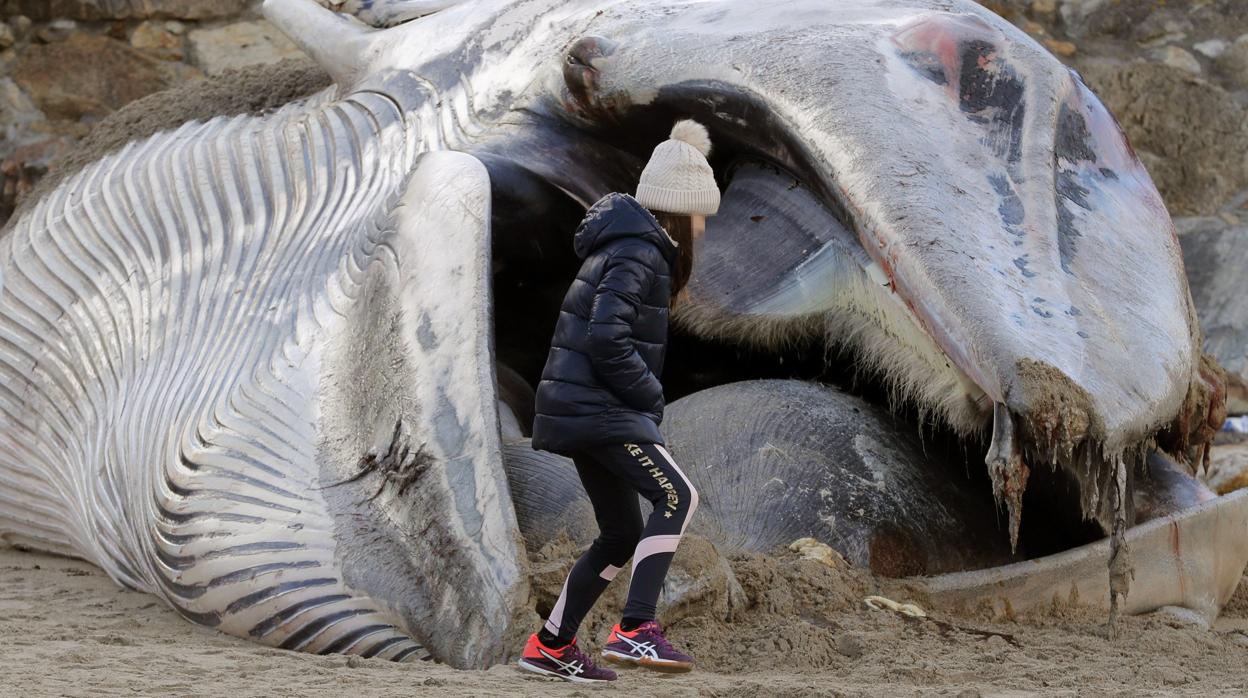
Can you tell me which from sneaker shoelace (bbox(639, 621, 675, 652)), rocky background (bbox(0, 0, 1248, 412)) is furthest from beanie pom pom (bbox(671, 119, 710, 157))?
rocky background (bbox(0, 0, 1248, 412))

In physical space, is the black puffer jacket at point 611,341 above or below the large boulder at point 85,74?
above

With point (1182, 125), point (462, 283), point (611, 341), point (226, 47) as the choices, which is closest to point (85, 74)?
point (226, 47)

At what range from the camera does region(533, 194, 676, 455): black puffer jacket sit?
2.99 metres

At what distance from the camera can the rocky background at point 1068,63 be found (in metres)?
7.32

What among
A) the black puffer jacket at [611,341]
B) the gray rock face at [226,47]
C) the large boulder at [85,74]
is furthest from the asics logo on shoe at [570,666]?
the large boulder at [85,74]

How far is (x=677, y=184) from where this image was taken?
10.4 ft

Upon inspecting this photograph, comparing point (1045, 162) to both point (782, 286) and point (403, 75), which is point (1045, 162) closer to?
point (782, 286)

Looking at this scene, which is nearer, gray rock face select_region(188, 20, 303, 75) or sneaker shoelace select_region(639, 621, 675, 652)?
sneaker shoelace select_region(639, 621, 675, 652)

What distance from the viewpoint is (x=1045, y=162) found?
3.97 meters

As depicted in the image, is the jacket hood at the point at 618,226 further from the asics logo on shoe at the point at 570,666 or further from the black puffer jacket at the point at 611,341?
the asics logo on shoe at the point at 570,666

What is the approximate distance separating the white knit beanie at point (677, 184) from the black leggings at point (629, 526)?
1.52ft

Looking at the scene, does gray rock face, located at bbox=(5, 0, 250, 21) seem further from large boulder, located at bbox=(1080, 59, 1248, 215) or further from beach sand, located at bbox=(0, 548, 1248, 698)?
beach sand, located at bbox=(0, 548, 1248, 698)

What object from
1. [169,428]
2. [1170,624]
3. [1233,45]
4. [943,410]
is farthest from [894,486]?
[1233,45]

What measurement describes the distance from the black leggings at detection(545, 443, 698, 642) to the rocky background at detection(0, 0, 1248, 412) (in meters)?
4.69
